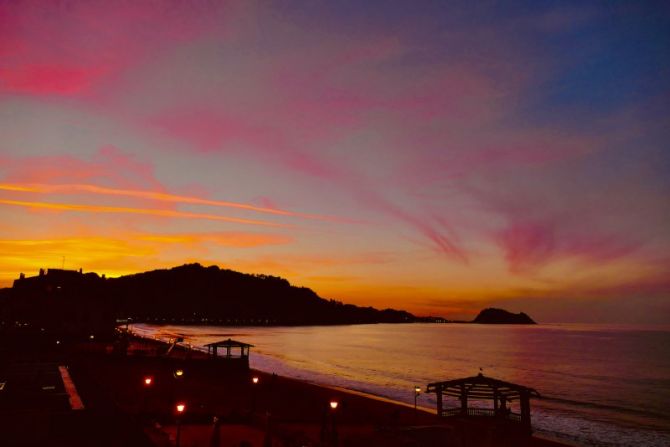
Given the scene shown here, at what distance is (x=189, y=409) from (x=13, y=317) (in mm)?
63847

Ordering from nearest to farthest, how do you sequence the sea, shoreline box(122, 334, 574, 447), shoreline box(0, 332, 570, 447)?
shoreline box(0, 332, 570, 447), shoreline box(122, 334, 574, 447), the sea

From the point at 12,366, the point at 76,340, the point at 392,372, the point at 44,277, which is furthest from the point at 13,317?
the point at 392,372

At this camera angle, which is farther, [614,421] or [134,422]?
[614,421]

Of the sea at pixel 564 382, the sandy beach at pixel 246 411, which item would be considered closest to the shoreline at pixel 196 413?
the sandy beach at pixel 246 411

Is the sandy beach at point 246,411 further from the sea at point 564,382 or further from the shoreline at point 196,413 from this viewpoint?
the sea at point 564,382

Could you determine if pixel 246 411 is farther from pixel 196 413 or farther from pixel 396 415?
pixel 396 415

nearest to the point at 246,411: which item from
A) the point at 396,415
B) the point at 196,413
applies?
the point at 196,413

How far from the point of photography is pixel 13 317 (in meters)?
74.4

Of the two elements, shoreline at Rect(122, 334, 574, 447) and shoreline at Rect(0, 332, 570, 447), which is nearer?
shoreline at Rect(0, 332, 570, 447)

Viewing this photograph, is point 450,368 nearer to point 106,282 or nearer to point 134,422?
point 106,282

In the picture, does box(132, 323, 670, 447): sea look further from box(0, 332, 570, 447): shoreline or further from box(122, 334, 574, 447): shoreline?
box(0, 332, 570, 447): shoreline

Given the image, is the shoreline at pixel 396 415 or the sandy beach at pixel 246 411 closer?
the sandy beach at pixel 246 411

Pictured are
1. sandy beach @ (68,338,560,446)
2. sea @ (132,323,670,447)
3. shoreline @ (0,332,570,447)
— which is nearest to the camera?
shoreline @ (0,332,570,447)

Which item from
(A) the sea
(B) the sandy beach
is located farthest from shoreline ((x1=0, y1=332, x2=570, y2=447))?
(A) the sea
